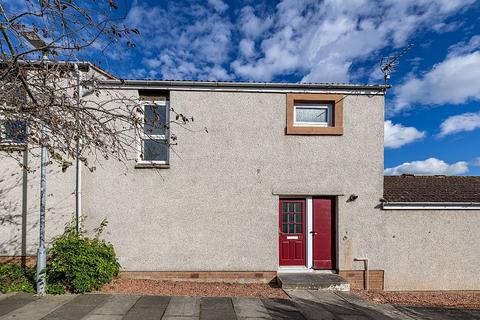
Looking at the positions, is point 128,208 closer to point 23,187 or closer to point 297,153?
point 23,187

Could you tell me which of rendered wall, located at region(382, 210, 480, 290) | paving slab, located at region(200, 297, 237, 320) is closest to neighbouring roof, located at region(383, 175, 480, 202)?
rendered wall, located at region(382, 210, 480, 290)

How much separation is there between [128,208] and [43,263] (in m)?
2.12

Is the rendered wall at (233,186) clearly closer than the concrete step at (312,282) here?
No

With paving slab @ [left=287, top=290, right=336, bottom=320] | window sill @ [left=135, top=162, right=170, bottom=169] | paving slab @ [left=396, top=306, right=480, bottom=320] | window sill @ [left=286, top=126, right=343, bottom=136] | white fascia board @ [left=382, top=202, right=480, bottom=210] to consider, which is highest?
window sill @ [left=286, top=126, right=343, bottom=136]

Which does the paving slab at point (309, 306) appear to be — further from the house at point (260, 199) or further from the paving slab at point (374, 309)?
the house at point (260, 199)

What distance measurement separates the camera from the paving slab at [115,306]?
222 inches

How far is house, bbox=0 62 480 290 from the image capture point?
7.91m

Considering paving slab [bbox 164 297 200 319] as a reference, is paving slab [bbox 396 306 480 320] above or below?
below

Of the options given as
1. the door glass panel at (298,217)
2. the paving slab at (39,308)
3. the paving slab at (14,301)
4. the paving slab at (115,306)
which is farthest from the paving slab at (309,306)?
the paving slab at (14,301)

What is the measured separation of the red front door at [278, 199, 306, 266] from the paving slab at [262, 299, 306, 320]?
1.84 meters

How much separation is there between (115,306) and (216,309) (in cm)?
198

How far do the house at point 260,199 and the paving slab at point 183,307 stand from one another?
1.47m

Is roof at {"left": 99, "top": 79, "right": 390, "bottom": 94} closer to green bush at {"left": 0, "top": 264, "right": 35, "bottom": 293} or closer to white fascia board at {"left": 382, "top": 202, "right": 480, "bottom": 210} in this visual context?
white fascia board at {"left": 382, "top": 202, "right": 480, "bottom": 210}

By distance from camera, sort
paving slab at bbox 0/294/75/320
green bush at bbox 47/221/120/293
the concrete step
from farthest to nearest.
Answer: the concrete step, green bush at bbox 47/221/120/293, paving slab at bbox 0/294/75/320
